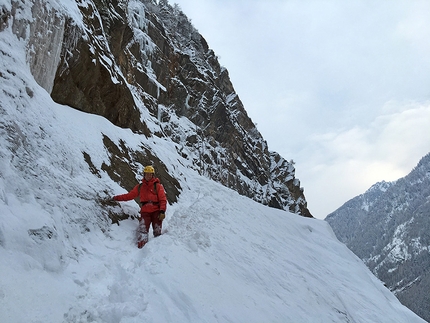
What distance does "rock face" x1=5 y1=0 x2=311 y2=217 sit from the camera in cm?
865

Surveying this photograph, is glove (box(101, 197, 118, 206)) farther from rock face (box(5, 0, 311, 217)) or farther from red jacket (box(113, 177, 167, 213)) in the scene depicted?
rock face (box(5, 0, 311, 217))

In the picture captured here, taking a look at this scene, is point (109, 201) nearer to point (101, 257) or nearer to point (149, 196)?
point (149, 196)

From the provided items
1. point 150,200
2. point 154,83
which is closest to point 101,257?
→ point 150,200

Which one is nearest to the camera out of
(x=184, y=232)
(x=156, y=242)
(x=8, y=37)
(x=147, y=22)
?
(x=156, y=242)

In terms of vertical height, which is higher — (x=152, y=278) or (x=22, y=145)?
(x=22, y=145)

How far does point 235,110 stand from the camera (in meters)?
55.4

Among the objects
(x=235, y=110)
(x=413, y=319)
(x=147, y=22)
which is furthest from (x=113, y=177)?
(x=235, y=110)

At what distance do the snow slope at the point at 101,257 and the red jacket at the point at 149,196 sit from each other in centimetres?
43

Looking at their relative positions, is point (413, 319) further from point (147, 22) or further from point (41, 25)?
point (147, 22)

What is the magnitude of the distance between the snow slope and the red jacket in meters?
0.43

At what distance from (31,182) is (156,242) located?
2.30 metres

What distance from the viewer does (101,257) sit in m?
4.90

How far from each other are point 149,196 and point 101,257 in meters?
1.93

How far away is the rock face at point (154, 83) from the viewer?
8.65 metres
